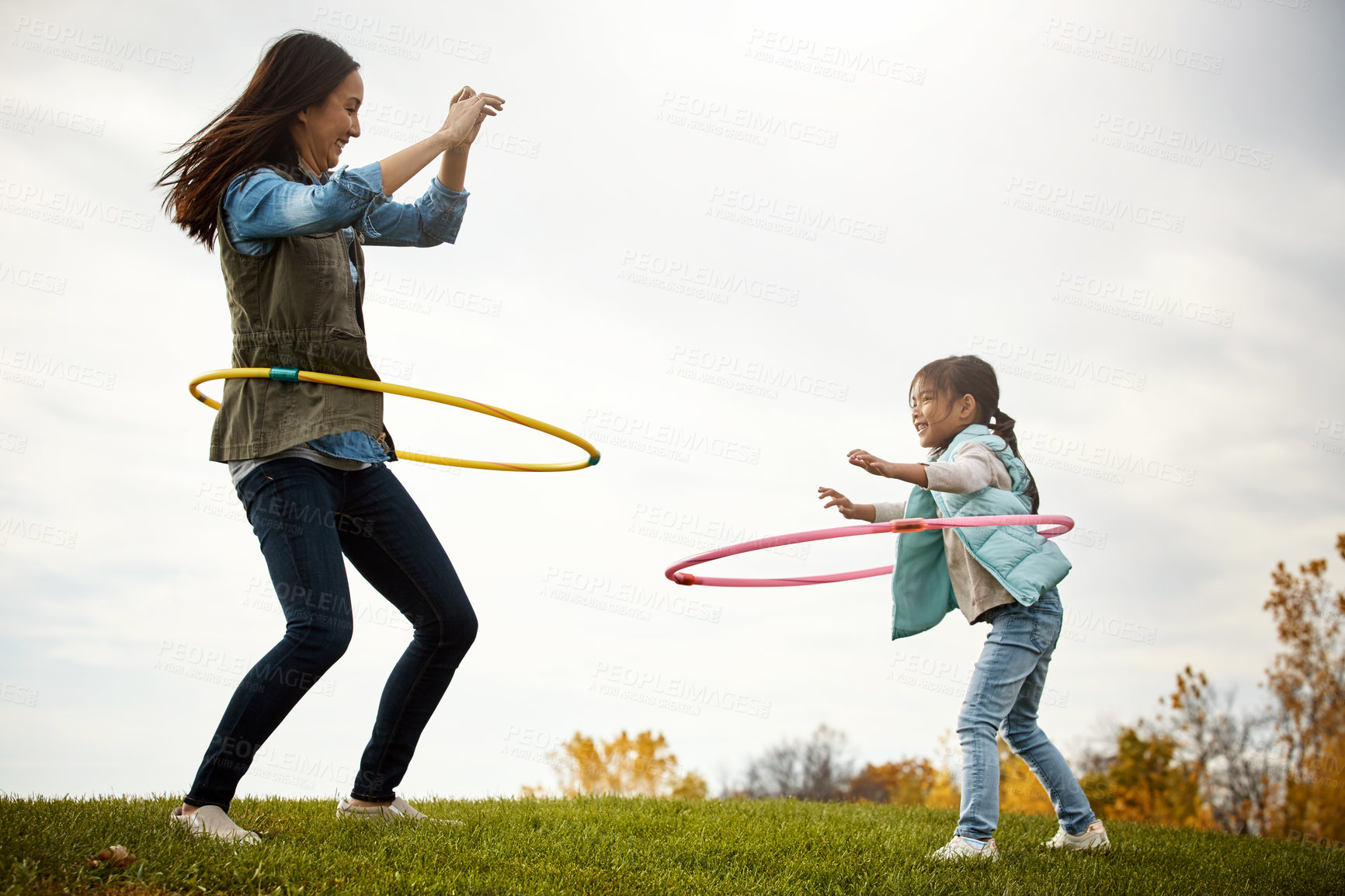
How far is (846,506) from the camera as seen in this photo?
472 centimetres

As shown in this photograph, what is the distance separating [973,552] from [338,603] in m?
2.80

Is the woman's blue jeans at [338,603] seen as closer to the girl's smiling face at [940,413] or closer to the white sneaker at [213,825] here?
the white sneaker at [213,825]

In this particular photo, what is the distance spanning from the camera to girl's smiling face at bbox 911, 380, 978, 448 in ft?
16.0

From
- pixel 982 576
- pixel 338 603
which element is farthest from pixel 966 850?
pixel 338 603

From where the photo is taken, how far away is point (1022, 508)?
4691 millimetres

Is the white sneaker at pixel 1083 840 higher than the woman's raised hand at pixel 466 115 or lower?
lower

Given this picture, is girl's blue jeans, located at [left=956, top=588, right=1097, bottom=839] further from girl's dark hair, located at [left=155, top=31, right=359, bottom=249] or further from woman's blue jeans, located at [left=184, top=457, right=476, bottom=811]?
girl's dark hair, located at [left=155, top=31, right=359, bottom=249]

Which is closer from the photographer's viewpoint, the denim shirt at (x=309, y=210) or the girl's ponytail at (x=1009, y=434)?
the denim shirt at (x=309, y=210)

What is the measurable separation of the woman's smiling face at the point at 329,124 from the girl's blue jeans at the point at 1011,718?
3575mm

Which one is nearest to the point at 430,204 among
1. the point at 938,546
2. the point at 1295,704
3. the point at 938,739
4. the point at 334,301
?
the point at 334,301

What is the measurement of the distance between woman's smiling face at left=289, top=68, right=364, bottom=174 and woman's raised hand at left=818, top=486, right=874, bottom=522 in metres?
2.58

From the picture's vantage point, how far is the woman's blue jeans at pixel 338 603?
3469mm

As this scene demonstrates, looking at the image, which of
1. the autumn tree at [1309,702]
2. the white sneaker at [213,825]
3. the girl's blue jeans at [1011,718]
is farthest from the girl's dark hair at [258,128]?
the autumn tree at [1309,702]

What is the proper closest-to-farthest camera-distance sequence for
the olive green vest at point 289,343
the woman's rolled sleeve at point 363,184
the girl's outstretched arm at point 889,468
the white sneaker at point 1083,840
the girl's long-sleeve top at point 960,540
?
1. the woman's rolled sleeve at point 363,184
2. the olive green vest at point 289,343
3. the girl's outstretched arm at point 889,468
4. the girl's long-sleeve top at point 960,540
5. the white sneaker at point 1083,840
